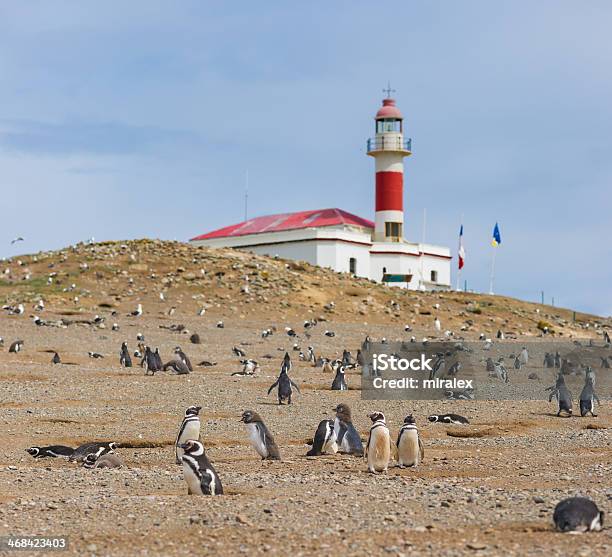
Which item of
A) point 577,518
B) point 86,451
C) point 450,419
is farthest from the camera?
point 450,419

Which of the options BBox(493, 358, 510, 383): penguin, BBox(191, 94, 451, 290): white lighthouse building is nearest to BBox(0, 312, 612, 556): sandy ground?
BBox(493, 358, 510, 383): penguin

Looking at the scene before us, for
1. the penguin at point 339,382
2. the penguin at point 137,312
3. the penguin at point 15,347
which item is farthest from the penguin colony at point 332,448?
the penguin at point 137,312

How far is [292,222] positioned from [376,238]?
199 inches

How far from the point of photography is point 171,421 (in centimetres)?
1831

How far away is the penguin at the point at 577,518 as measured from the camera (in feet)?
29.5

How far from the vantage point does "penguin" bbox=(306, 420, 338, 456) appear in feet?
48.3

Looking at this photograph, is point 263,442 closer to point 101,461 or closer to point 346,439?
point 346,439

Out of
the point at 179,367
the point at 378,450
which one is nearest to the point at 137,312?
the point at 179,367

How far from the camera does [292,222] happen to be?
6975 centimetres

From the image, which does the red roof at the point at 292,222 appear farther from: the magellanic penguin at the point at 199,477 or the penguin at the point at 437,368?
the magellanic penguin at the point at 199,477

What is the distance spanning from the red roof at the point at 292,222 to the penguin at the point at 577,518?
58.2 meters

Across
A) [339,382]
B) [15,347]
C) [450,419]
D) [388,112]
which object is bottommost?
[450,419]

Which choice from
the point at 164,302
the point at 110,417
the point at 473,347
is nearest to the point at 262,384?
the point at 110,417

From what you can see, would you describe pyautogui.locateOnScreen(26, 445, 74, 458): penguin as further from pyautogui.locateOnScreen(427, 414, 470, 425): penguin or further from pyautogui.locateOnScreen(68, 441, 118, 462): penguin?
pyautogui.locateOnScreen(427, 414, 470, 425): penguin
